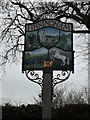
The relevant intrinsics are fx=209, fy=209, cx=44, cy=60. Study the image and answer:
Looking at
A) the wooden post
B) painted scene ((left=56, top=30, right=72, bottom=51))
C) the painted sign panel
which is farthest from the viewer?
painted scene ((left=56, top=30, right=72, bottom=51))

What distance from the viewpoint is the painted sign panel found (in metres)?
4.87

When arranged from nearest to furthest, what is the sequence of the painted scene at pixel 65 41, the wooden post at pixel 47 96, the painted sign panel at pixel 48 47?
the wooden post at pixel 47 96 → the painted sign panel at pixel 48 47 → the painted scene at pixel 65 41

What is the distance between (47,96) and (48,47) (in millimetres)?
1153

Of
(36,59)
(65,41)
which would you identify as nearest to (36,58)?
(36,59)

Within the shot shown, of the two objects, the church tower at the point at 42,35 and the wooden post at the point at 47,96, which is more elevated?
the church tower at the point at 42,35

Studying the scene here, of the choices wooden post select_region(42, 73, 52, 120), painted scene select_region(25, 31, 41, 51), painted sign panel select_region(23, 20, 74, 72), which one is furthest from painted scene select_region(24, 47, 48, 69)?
wooden post select_region(42, 73, 52, 120)

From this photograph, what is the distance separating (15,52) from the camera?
728 cm

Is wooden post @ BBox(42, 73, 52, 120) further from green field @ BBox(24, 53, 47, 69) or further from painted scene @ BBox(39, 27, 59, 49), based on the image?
painted scene @ BBox(39, 27, 59, 49)

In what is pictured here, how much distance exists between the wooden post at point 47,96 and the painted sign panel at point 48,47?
230 millimetres

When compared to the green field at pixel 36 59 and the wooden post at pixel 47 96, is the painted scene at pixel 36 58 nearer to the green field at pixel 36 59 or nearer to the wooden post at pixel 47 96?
the green field at pixel 36 59

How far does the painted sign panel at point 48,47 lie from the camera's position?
4.87 metres

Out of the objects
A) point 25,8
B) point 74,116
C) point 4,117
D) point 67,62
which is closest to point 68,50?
point 67,62

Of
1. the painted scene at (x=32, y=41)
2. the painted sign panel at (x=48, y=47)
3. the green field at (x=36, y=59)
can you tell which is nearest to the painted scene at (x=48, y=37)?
the painted sign panel at (x=48, y=47)

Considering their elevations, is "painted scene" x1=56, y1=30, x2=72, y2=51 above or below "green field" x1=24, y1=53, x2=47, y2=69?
above
